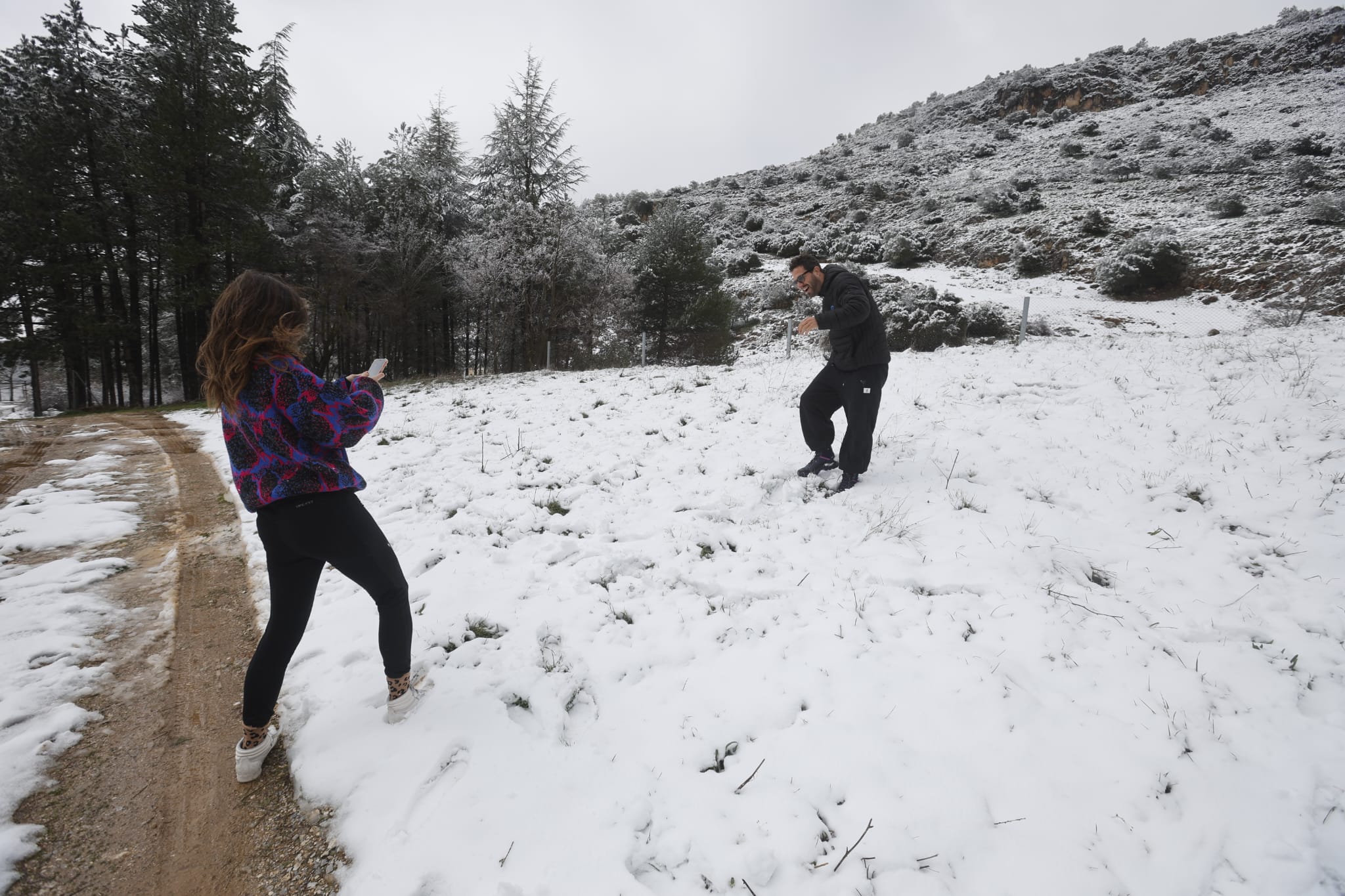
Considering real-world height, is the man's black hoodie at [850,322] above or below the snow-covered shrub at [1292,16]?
below

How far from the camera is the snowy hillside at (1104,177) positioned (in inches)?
792

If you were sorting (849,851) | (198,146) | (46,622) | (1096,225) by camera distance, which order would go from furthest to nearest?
(1096,225) → (198,146) → (46,622) → (849,851)

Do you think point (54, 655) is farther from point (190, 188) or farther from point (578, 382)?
point (190, 188)

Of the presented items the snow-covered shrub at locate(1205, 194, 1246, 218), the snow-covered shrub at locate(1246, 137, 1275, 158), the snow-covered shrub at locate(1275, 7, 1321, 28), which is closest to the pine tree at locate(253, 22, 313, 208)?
the snow-covered shrub at locate(1205, 194, 1246, 218)

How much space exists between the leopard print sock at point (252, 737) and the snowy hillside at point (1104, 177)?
883 inches

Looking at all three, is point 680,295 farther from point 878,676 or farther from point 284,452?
point 284,452

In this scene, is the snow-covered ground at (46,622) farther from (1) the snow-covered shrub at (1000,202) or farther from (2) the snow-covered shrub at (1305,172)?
(2) the snow-covered shrub at (1305,172)

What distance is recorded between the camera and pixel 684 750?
2441mm

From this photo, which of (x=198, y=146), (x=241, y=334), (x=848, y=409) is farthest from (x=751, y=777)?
(x=198, y=146)

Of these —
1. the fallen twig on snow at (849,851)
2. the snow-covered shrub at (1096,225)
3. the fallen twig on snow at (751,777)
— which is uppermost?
the snow-covered shrub at (1096,225)

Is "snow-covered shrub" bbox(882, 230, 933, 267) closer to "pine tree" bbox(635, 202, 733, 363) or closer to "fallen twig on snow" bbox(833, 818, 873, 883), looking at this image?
"pine tree" bbox(635, 202, 733, 363)

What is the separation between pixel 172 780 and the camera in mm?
2375

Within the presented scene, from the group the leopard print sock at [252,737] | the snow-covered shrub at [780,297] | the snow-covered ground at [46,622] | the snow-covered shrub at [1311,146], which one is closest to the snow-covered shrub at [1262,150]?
the snow-covered shrub at [1311,146]

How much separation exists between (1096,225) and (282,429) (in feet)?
106
